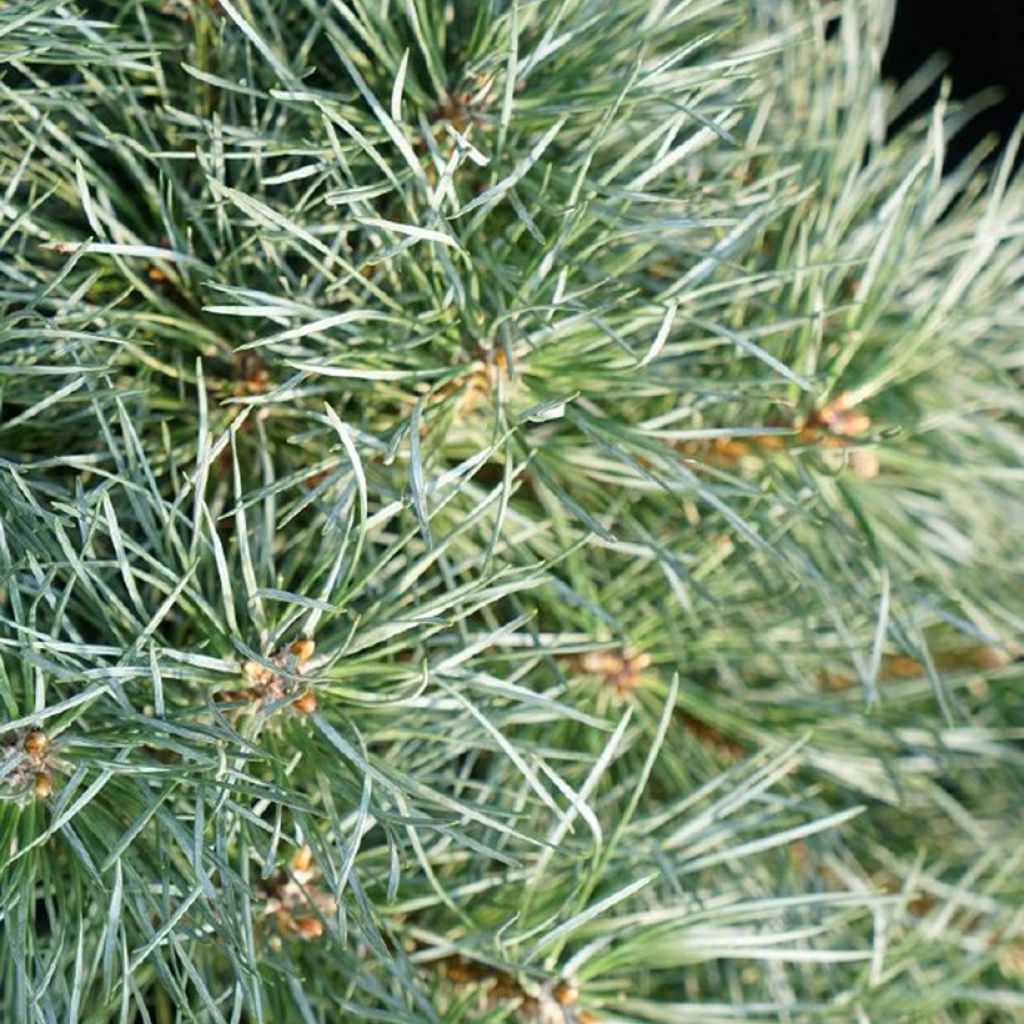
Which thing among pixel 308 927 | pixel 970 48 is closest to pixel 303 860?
pixel 308 927

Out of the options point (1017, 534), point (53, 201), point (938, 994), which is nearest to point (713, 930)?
point (938, 994)

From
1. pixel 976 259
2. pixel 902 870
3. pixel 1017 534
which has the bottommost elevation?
pixel 902 870

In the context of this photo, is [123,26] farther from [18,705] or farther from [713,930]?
[713,930]

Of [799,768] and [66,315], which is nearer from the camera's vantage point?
[66,315]

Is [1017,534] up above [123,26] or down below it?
below

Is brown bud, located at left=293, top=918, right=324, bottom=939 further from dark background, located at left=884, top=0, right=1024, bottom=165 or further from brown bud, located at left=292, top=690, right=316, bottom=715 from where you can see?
dark background, located at left=884, top=0, right=1024, bottom=165

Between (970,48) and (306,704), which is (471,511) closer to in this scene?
(306,704)

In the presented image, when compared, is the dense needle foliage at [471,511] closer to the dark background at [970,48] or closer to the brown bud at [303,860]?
the brown bud at [303,860]
